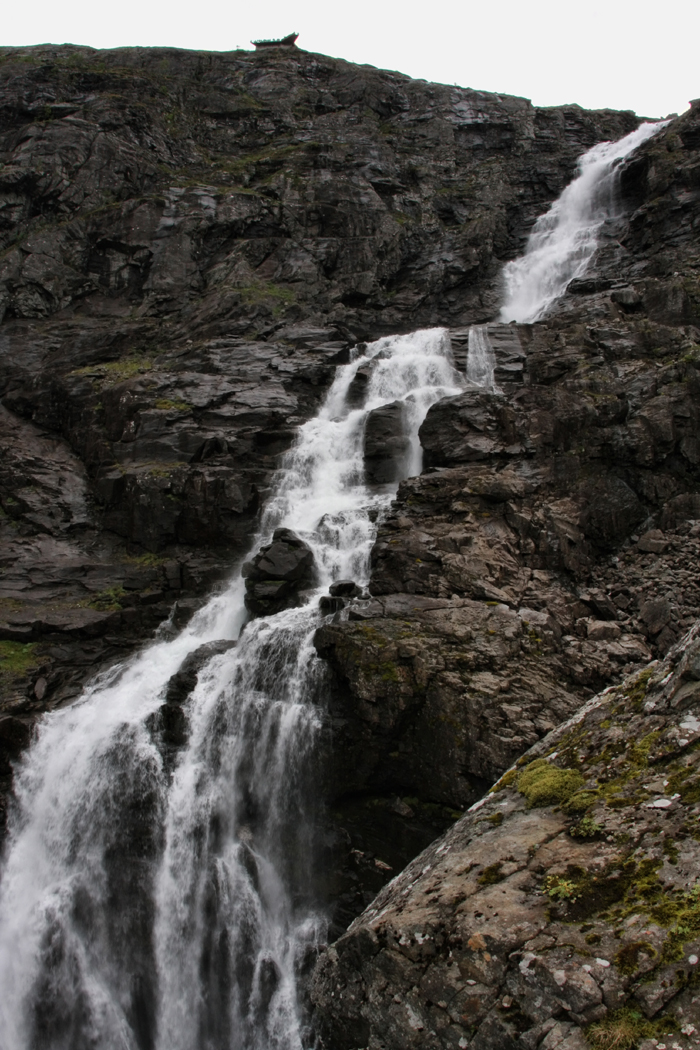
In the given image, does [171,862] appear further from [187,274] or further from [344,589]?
[187,274]

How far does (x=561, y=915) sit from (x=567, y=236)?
36015mm

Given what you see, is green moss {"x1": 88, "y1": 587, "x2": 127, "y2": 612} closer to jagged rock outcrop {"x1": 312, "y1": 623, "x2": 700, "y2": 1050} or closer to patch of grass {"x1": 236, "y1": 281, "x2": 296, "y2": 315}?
jagged rock outcrop {"x1": 312, "y1": 623, "x2": 700, "y2": 1050}

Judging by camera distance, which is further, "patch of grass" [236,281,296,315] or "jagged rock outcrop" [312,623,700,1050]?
"patch of grass" [236,281,296,315]

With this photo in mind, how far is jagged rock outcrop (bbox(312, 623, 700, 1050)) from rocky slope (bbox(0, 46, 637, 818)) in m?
11.3

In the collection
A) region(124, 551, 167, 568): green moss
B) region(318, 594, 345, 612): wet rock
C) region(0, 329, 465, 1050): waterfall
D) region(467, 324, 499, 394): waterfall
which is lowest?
region(0, 329, 465, 1050): waterfall

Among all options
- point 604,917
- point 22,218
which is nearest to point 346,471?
point 604,917

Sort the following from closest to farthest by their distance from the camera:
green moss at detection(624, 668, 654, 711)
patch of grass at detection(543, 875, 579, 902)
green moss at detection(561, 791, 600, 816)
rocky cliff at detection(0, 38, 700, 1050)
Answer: patch of grass at detection(543, 875, 579, 902)
rocky cliff at detection(0, 38, 700, 1050)
green moss at detection(561, 791, 600, 816)
green moss at detection(624, 668, 654, 711)

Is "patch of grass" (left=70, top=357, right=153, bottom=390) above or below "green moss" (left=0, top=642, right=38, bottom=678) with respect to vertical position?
above

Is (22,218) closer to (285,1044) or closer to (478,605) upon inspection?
(478,605)

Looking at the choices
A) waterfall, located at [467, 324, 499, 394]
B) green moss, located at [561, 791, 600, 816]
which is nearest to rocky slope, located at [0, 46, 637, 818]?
waterfall, located at [467, 324, 499, 394]

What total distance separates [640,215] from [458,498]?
75.1 ft

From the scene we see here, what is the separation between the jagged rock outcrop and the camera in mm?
4699

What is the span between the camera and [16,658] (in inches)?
658

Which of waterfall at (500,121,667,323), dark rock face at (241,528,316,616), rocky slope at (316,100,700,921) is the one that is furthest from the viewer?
waterfall at (500,121,667,323)
